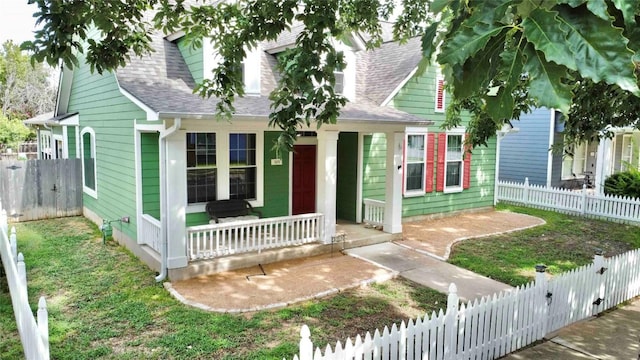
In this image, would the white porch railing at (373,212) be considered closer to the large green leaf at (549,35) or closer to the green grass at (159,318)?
the green grass at (159,318)

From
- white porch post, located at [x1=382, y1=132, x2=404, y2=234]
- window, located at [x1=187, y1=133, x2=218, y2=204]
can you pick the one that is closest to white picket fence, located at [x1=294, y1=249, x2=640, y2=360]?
white porch post, located at [x1=382, y1=132, x2=404, y2=234]

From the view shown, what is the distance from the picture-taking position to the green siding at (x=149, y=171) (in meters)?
9.23

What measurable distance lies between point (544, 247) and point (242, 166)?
7.44 metres

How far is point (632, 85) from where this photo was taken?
49.8 inches

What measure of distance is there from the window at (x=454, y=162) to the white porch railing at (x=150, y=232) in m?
8.99

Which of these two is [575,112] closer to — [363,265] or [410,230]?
[363,265]

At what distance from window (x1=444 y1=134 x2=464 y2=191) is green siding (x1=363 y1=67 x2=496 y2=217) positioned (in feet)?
1.09

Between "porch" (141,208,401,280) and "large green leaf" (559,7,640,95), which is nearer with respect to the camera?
"large green leaf" (559,7,640,95)

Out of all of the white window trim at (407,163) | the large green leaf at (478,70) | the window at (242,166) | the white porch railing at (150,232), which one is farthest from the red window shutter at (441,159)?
the large green leaf at (478,70)

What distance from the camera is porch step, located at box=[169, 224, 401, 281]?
8.12m

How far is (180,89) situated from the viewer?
30.8ft

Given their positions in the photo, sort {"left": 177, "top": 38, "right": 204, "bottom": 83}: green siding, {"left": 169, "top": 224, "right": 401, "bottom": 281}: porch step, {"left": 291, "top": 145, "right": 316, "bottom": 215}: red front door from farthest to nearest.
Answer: {"left": 291, "top": 145, "right": 316, "bottom": 215}: red front door
{"left": 177, "top": 38, "right": 204, "bottom": 83}: green siding
{"left": 169, "top": 224, "right": 401, "bottom": 281}: porch step

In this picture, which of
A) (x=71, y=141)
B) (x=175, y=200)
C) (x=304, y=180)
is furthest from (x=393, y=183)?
(x=71, y=141)

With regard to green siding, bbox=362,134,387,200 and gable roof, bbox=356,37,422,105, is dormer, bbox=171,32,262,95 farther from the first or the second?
green siding, bbox=362,134,387,200
